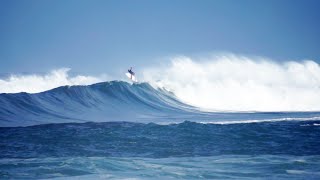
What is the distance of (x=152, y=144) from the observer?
9.62 metres

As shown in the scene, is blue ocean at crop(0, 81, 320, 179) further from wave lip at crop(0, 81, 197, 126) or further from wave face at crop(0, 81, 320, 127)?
wave face at crop(0, 81, 320, 127)

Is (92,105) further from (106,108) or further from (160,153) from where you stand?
(160,153)

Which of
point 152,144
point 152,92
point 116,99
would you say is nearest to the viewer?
point 152,144

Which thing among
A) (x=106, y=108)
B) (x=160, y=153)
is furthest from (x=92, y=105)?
(x=160, y=153)

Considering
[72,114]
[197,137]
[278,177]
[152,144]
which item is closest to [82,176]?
[278,177]

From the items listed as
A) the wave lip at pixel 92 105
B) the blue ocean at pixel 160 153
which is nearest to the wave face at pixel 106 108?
the wave lip at pixel 92 105

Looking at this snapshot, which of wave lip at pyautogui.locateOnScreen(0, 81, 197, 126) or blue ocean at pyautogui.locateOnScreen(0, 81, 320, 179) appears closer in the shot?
blue ocean at pyautogui.locateOnScreen(0, 81, 320, 179)

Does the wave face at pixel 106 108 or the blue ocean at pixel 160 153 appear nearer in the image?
the blue ocean at pixel 160 153

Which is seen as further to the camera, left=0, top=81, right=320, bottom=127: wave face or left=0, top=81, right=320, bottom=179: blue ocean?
left=0, top=81, right=320, bottom=127: wave face

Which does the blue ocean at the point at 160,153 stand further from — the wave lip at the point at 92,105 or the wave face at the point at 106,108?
the wave face at the point at 106,108

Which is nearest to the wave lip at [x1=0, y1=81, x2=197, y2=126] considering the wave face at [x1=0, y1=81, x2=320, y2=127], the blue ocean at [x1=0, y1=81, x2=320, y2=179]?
the wave face at [x1=0, y1=81, x2=320, y2=127]

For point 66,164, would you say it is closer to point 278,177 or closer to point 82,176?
point 82,176

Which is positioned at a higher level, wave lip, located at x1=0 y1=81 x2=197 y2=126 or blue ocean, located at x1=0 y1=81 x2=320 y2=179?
wave lip, located at x1=0 y1=81 x2=197 y2=126

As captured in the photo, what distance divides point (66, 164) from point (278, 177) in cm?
362
